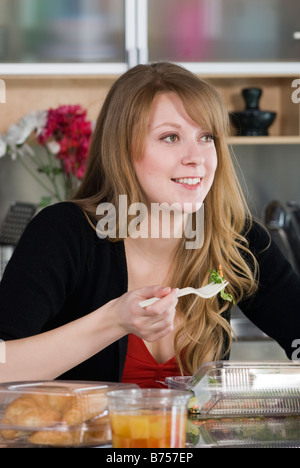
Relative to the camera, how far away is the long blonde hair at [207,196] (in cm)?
161

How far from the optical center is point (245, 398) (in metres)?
1.10

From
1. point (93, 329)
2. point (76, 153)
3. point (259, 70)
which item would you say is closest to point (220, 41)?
point (259, 70)

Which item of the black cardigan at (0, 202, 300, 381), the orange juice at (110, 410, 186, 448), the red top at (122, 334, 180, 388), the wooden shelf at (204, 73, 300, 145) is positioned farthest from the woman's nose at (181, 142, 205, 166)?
the wooden shelf at (204, 73, 300, 145)

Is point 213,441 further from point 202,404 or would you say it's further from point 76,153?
point 76,153

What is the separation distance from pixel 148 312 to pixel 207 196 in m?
0.64

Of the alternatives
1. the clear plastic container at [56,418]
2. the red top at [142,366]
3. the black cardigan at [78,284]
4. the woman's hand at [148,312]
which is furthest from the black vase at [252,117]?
the clear plastic container at [56,418]

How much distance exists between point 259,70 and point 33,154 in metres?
0.96

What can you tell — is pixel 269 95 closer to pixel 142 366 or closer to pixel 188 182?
pixel 188 182

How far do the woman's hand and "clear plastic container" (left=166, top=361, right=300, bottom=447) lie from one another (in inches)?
3.7

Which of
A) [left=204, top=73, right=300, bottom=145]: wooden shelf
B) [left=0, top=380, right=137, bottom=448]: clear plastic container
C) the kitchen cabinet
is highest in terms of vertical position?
the kitchen cabinet

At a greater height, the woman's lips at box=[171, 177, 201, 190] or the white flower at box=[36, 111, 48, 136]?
the white flower at box=[36, 111, 48, 136]

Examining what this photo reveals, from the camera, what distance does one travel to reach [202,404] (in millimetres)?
1091

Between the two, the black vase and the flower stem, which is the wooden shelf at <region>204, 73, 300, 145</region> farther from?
the flower stem

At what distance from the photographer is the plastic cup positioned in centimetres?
81
